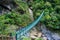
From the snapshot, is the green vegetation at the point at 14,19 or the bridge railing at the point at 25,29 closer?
the bridge railing at the point at 25,29

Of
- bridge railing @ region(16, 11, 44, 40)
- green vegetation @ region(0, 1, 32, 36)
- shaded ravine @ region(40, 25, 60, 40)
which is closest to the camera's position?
bridge railing @ region(16, 11, 44, 40)

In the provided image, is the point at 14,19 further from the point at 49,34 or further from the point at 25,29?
the point at 49,34

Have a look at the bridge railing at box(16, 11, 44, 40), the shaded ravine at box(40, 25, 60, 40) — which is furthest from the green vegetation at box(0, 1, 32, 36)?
the shaded ravine at box(40, 25, 60, 40)

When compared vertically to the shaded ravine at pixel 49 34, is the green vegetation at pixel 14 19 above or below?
above

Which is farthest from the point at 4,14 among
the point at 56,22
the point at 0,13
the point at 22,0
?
the point at 56,22

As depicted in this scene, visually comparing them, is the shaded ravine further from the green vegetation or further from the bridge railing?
the green vegetation

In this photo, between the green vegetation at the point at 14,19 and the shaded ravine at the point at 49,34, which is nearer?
the green vegetation at the point at 14,19

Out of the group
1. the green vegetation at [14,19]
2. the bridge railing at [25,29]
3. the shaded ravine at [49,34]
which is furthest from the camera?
the shaded ravine at [49,34]

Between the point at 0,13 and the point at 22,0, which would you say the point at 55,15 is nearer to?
the point at 22,0

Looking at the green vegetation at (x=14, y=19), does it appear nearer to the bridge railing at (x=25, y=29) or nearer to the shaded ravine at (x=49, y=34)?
the bridge railing at (x=25, y=29)

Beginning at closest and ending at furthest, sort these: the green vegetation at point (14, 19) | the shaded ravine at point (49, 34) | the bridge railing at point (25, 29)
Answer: the bridge railing at point (25, 29)
the green vegetation at point (14, 19)
the shaded ravine at point (49, 34)

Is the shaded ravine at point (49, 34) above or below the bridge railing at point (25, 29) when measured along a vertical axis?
below

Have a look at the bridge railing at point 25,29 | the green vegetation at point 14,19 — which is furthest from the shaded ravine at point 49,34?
the green vegetation at point 14,19
